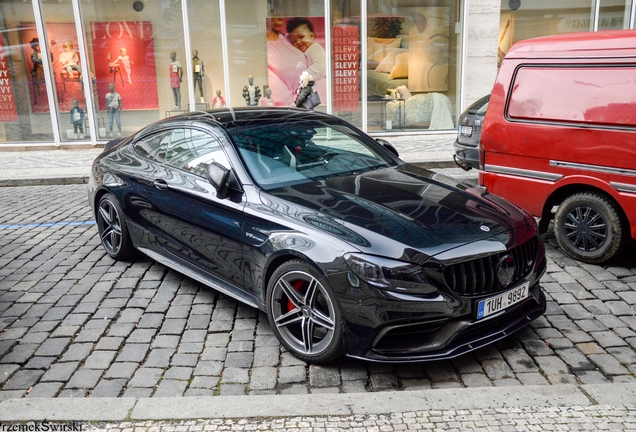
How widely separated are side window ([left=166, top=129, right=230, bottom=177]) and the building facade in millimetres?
10456

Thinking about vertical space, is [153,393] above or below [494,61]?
below

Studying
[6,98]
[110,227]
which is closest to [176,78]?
[6,98]

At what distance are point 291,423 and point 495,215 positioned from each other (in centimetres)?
206

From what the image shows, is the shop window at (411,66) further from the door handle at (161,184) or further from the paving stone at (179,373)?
the paving stone at (179,373)

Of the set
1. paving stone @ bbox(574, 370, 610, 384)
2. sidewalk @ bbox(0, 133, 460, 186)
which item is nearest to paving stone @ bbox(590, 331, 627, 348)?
paving stone @ bbox(574, 370, 610, 384)

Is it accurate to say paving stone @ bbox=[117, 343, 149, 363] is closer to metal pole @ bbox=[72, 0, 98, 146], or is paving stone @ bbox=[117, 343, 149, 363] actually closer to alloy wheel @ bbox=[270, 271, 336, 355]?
alloy wheel @ bbox=[270, 271, 336, 355]

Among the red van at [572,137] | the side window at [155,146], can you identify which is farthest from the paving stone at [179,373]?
the red van at [572,137]

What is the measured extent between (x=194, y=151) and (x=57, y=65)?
38.9 feet

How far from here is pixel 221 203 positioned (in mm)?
4695

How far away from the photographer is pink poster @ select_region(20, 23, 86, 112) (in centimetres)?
1516

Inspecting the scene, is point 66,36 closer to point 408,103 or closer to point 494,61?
point 408,103

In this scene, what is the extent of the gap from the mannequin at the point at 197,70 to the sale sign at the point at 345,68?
342 cm

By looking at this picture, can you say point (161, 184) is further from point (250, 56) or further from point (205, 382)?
point (250, 56)

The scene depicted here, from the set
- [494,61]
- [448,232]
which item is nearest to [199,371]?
[448,232]
